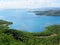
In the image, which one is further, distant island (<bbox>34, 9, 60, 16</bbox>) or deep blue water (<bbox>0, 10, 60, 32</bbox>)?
distant island (<bbox>34, 9, 60, 16</bbox>)

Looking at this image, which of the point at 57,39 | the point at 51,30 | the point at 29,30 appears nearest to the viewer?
the point at 57,39

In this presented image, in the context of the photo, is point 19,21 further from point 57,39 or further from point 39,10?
Answer: point 57,39

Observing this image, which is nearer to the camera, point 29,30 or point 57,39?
point 57,39

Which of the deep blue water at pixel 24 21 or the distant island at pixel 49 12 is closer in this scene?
the deep blue water at pixel 24 21

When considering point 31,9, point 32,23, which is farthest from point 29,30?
point 31,9

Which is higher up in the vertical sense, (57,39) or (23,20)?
(23,20)

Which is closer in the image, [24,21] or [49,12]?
[24,21]

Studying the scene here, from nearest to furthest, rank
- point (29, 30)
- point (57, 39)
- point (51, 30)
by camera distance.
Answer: point (57, 39)
point (29, 30)
point (51, 30)

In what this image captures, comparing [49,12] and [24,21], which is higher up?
[49,12]
